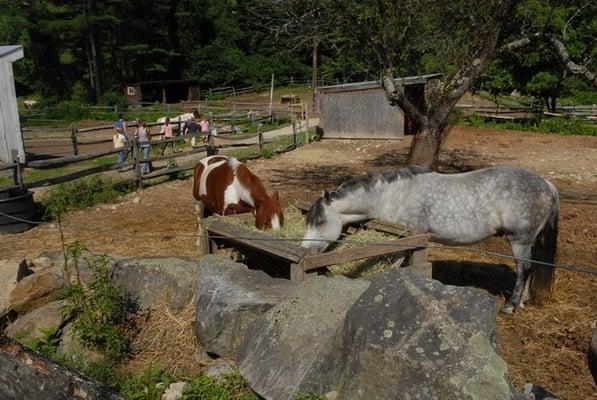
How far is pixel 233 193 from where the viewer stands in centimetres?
773

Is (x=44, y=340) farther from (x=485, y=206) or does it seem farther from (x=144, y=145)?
Answer: (x=144, y=145)

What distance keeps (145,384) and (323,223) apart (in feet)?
7.27

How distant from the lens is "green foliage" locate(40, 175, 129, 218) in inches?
436

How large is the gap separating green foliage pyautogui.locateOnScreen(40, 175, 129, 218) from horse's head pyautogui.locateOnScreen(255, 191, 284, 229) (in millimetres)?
5773

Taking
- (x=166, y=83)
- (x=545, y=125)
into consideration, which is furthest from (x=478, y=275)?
(x=166, y=83)

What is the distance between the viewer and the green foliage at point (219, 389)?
4.21m

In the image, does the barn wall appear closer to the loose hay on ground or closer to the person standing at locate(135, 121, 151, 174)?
the person standing at locate(135, 121, 151, 174)

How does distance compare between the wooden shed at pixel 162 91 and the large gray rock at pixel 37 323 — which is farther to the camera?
the wooden shed at pixel 162 91

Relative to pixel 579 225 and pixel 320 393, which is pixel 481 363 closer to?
pixel 320 393

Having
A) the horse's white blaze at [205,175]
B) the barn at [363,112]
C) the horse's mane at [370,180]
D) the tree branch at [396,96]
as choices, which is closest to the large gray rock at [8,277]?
the horse's white blaze at [205,175]

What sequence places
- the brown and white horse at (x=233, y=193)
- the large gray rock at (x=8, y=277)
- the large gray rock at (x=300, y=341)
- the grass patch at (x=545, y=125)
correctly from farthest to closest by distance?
the grass patch at (x=545, y=125) < the brown and white horse at (x=233, y=193) < the large gray rock at (x=8, y=277) < the large gray rock at (x=300, y=341)

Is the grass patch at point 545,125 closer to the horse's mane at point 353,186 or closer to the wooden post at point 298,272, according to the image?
the horse's mane at point 353,186

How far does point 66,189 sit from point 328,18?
632cm

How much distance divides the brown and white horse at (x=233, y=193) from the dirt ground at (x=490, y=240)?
81cm
